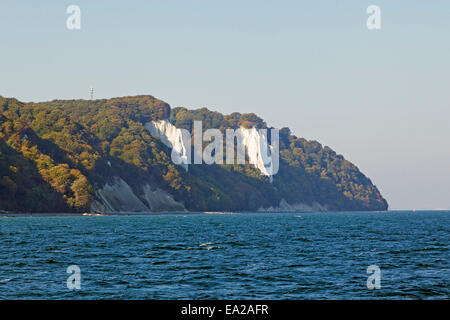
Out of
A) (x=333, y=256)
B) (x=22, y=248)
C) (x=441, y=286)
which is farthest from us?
(x=22, y=248)

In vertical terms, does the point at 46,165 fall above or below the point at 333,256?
above

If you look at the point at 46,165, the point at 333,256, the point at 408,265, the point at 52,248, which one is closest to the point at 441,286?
the point at 408,265

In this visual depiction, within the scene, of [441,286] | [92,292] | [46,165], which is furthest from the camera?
[46,165]

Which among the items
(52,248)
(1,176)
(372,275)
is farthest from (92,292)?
(1,176)
